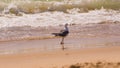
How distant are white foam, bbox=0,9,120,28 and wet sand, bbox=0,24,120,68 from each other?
2.43 feet

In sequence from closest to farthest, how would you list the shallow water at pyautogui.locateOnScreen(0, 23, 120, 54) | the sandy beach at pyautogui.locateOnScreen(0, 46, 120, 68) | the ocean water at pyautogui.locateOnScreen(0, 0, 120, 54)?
1. the sandy beach at pyautogui.locateOnScreen(0, 46, 120, 68)
2. the shallow water at pyautogui.locateOnScreen(0, 23, 120, 54)
3. the ocean water at pyautogui.locateOnScreen(0, 0, 120, 54)

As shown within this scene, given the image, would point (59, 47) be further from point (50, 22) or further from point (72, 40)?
point (50, 22)

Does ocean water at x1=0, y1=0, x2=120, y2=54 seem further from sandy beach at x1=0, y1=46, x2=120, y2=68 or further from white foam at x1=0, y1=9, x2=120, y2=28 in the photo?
sandy beach at x1=0, y1=46, x2=120, y2=68

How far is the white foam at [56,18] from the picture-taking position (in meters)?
14.5

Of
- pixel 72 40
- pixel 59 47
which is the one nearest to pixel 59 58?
pixel 59 47

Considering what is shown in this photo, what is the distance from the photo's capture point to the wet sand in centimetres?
882

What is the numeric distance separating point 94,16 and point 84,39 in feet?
14.7

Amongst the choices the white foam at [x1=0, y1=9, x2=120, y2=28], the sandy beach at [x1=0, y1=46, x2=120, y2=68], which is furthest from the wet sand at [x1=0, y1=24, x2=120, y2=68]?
the white foam at [x1=0, y1=9, x2=120, y2=28]

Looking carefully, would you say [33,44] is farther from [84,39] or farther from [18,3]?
[18,3]

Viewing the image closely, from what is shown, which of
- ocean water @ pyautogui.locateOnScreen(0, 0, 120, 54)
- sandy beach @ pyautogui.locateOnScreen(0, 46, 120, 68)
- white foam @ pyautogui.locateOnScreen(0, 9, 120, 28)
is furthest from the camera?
white foam @ pyautogui.locateOnScreen(0, 9, 120, 28)

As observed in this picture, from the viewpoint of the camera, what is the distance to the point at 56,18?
15.3 metres

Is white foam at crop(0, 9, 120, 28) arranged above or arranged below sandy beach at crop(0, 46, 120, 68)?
below

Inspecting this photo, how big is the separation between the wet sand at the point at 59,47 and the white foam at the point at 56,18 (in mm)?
739

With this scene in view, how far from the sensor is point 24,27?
13914mm
